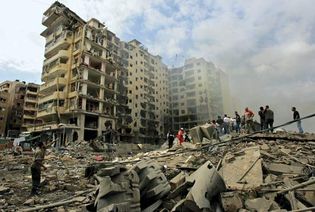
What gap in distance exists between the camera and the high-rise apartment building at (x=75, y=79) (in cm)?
4031

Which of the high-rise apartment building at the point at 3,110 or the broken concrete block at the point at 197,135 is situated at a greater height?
the high-rise apartment building at the point at 3,110

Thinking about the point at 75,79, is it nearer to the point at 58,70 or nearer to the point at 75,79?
the point at 75,79

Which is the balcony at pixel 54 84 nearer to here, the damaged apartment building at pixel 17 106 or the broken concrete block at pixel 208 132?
the damaged apartment building at pixel 17 106

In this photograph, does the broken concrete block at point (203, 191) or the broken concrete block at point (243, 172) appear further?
the broken concrete block at point (243, 172)

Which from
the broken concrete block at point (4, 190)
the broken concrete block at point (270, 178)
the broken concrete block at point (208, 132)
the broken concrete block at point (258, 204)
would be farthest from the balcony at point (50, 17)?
the broken concrete block at point (258, 204)

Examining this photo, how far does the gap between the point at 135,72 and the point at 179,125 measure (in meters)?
20.5

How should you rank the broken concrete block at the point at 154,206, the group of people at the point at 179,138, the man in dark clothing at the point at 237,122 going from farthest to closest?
the man in dark clothing at the point at 237,122 → the group of people at the point at 179,138 → the broken concrete block at the point at 154,206

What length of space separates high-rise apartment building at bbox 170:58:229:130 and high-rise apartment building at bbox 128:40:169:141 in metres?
3.24

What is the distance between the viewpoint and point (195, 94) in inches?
2953

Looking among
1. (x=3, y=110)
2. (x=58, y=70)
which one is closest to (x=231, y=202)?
(x=58, y=70)

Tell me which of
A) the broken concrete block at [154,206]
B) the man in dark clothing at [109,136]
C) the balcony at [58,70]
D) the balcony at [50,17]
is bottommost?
the broken concrete block at [154,206]

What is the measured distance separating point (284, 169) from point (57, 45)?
44478 millimetres

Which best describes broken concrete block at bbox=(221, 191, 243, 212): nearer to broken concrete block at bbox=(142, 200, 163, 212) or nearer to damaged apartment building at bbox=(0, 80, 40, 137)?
broken concrete block at bbox=(142, 200, 163, 212)

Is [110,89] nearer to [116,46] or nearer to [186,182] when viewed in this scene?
[116,46]
